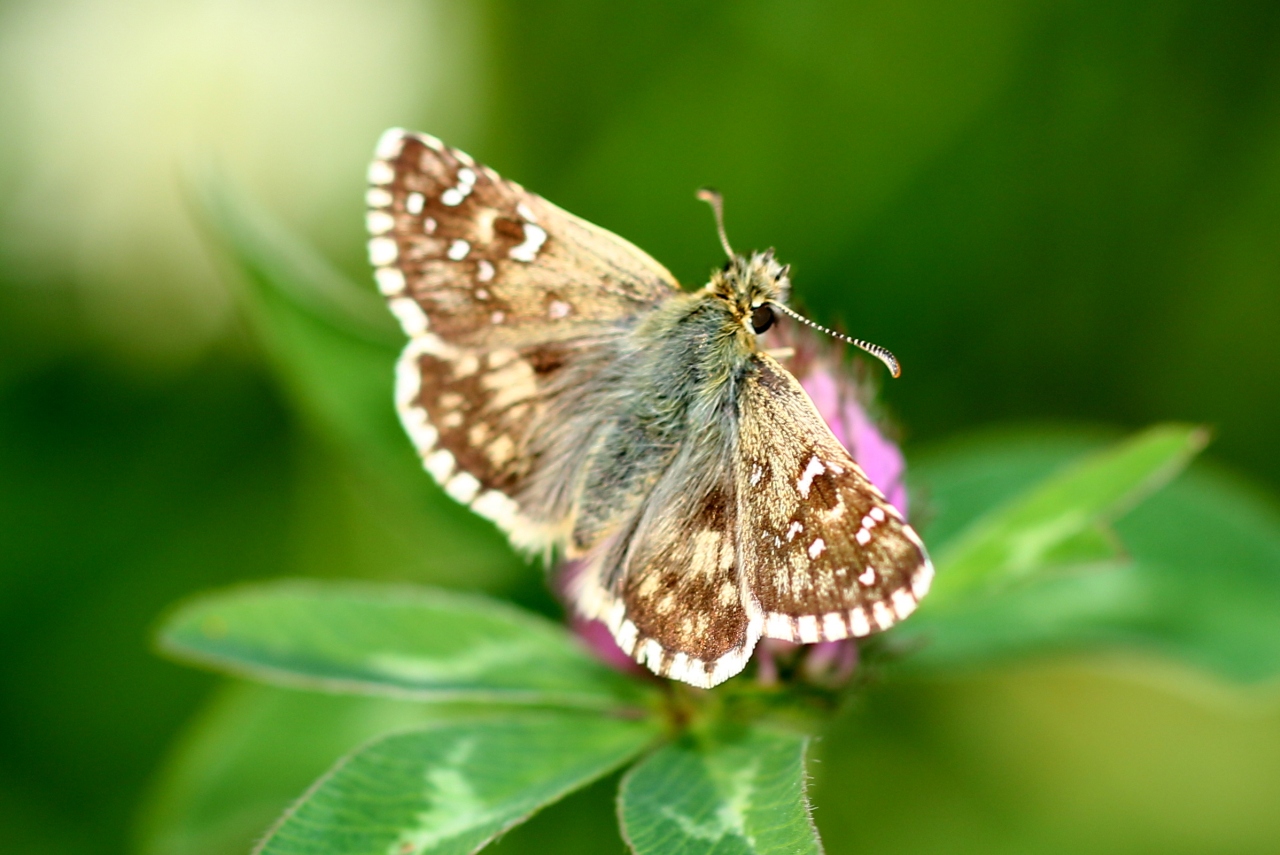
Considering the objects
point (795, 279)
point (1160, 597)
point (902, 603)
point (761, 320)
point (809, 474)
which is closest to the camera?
point (902, 603)

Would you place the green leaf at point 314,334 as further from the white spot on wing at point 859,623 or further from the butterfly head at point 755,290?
the white spot on wing at point 859,623

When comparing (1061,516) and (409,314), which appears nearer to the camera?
(1061,516)

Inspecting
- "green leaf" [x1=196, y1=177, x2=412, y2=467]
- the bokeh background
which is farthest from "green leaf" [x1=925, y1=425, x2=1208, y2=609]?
"green leaf" [x1=196, y1=177, x2=412, y2=467]

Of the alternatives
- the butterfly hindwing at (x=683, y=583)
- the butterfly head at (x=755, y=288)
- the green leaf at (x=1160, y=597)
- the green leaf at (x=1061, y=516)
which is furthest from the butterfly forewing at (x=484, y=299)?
the green leaf at (x=1160, y=597)

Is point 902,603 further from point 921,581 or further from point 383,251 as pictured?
point 383,251

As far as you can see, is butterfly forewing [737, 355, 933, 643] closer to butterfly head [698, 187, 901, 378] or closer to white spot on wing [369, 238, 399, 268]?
butterfly head [698, 187, 901, 378]

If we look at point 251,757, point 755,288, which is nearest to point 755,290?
point 755,288
